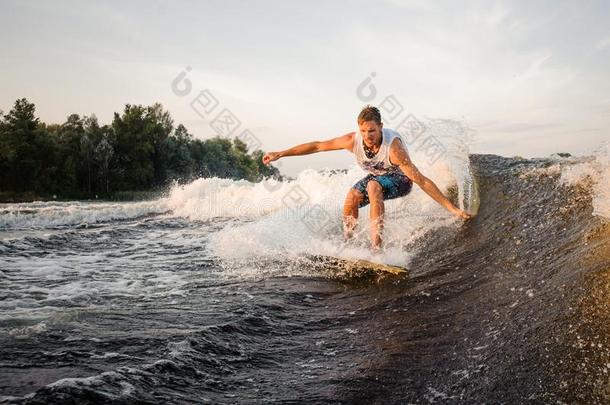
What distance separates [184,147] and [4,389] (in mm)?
78180

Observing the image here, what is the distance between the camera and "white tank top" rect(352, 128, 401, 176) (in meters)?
5.39

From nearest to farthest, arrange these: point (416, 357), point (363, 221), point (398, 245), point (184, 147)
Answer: point (416, 357)
point (398, 245)
point (363, 221)
point (184, 147)

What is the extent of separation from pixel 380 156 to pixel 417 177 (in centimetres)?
58

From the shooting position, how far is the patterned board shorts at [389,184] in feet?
18.5

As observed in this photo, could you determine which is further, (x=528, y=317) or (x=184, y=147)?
(x=184, y=147)

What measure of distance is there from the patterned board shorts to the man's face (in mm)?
502

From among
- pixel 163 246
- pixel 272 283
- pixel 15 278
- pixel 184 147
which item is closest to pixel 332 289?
pixel 272 283

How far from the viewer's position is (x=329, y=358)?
2850 mm

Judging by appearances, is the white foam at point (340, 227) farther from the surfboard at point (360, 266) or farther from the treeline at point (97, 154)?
the treeline at point (97, 154)

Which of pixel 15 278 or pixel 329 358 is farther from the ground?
pixel 15 278

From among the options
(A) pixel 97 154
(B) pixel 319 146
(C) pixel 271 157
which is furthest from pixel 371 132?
(A) pixel 97 154

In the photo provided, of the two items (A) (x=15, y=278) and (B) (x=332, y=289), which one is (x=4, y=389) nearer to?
(B) (x=332, y=289)

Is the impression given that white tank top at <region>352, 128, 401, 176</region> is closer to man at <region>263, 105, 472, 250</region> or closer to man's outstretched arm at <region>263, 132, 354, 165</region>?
man at <region>263, 105, 472, 250</region>

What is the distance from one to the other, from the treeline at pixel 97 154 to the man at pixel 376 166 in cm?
5041
